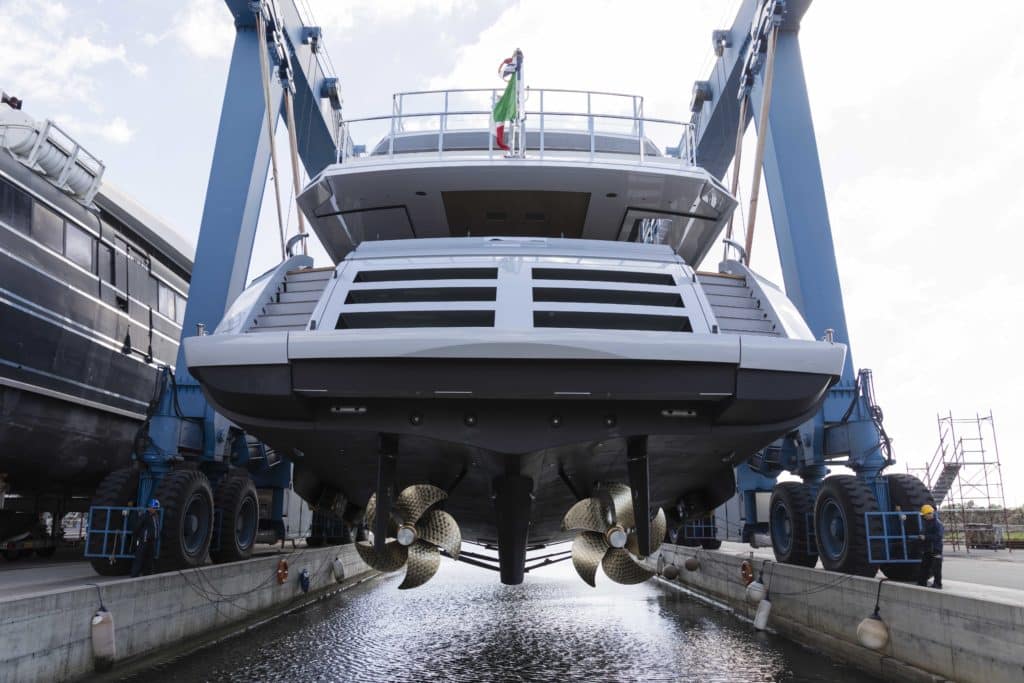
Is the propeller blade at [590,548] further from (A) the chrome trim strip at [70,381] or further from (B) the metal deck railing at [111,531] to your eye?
(A) the chrome trim strip at [70,381]

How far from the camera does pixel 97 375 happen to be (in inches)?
492

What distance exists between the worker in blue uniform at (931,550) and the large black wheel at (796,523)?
2.97 m

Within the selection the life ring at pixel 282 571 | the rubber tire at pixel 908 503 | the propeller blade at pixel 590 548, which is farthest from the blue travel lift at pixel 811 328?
the life ring at pixel 282 571

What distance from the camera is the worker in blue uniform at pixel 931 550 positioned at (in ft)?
23.9

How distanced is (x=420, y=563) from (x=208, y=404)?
3933mm

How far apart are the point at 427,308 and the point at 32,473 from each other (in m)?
10.2

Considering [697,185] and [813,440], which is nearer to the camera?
[697,185]

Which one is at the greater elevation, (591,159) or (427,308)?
(591,159)

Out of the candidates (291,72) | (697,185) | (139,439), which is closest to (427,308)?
(697,185)

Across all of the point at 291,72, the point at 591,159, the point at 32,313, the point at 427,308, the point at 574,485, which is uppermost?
the point at 291,72

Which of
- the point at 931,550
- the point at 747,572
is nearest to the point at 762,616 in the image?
the point at 747,572

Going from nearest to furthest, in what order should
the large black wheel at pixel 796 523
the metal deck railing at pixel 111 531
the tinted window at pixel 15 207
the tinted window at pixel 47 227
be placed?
1. the metal deck railing at pixel 111 531
2. the large black wheel at pixel 796 523
3. the tinted window at pixel 15 207
4. the tinted window at pixel 47 227

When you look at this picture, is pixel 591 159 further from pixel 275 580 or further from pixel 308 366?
pixel 275 580

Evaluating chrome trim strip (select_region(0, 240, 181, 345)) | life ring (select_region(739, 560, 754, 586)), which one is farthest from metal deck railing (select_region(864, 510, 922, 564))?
chrome trim strip (select_region(0, 240, 181, 345))
